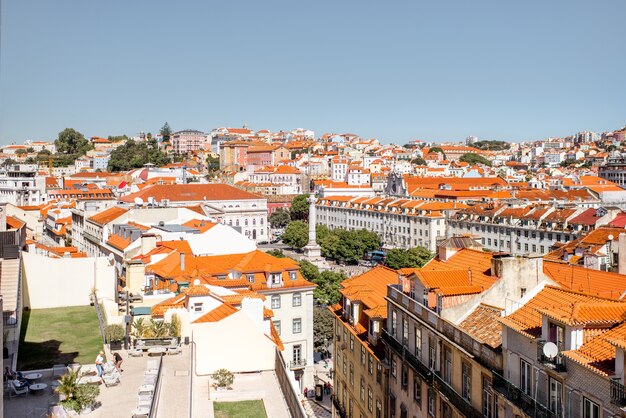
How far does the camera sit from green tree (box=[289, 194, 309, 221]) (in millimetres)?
116875

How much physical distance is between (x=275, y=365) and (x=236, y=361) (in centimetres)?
122

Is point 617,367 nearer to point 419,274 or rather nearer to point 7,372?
point 419,274

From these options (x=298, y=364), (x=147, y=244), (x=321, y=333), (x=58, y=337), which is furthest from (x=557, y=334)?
(x=147, y=244)

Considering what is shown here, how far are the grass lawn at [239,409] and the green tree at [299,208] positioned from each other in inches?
3886

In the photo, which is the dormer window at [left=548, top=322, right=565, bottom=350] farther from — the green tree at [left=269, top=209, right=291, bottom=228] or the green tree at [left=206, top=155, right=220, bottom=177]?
the green tree at [left=206, top=155, right=220, bottom=177]

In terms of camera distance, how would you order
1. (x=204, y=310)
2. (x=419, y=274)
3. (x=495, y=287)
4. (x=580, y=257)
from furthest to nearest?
(x=580, y=257) < (x=204, y=310) < (x=419, y=274) < (x=495, y=287)

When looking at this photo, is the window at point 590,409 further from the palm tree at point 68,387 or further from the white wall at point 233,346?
the white wall at point 233,346

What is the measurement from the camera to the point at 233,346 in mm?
20188

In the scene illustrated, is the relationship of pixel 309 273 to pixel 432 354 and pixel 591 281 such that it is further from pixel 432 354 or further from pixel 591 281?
pixel 591 281

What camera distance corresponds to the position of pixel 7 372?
15328mm

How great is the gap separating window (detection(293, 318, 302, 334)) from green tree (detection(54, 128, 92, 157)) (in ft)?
491

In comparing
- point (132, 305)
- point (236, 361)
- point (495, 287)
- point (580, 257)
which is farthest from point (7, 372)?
point (580, 257)

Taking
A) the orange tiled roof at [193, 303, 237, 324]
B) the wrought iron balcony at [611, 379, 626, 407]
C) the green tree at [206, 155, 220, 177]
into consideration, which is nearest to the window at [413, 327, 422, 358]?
the orange tiled roof at [193, 303, 237, 324]

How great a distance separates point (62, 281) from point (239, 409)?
13.7 metres
